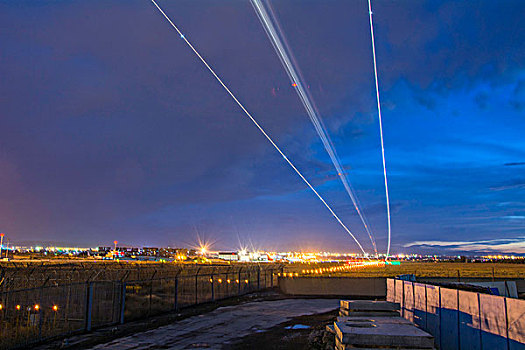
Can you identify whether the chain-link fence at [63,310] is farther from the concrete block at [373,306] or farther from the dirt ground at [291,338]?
the concrete block at [373,306]

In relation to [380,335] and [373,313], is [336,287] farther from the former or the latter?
[380,335]

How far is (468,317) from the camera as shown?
11.6m

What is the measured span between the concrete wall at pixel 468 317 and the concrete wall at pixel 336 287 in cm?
1729

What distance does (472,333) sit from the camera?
11273mm

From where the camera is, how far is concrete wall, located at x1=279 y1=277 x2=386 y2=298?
3422 centimetres

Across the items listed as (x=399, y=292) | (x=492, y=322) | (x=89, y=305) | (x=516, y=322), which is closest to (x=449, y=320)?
(x=492, y=322)

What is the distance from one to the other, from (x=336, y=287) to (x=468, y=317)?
77.0ft

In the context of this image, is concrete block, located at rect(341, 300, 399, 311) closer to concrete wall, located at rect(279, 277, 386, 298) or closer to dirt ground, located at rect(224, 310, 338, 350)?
dirt ground, located at rect(224, 310, 338, 350)

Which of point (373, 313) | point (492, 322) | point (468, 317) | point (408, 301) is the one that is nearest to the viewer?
point (492, 322)

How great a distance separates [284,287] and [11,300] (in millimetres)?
21307

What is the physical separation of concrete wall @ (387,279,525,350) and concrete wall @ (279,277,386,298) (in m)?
17.3

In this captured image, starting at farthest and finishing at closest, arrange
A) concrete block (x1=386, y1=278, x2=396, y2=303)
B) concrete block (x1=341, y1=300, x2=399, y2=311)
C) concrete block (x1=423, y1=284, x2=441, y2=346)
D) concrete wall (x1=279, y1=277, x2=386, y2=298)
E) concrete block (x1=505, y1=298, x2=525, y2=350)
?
concrete wall (x1=279, y1=277, x2=386, y2=298) → concrete block (x1=386, y1=278, x2=396, y2=303) → concrete block (x1=423, y1=284, x2=441, y2=346) → concrete block (x1=341, y1=300, x2=399, y2=311) → concrete block (x1=505, y1=298, x2=525, y2=350)

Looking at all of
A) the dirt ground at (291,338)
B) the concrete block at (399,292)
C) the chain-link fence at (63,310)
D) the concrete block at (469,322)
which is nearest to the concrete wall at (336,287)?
the chain-link fence at (63,310)

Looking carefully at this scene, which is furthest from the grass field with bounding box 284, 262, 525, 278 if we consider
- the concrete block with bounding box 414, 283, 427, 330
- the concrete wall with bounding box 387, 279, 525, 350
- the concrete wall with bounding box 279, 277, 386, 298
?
the concrete wall with bounding box 387, 279, 525, 350
